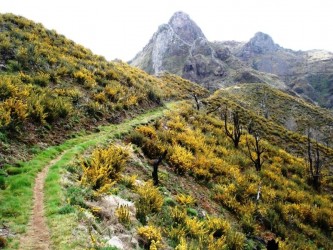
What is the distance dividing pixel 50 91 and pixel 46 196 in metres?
10.5

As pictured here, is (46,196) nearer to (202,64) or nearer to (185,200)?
(185,200)

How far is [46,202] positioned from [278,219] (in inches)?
492

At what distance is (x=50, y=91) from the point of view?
19.0 meters

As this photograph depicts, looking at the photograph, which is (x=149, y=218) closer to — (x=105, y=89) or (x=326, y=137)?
(x=105, y=89)

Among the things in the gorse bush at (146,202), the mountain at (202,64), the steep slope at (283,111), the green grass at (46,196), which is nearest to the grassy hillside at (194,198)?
the gorse bush at (146,202)

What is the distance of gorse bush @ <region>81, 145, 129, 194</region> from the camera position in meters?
11.6

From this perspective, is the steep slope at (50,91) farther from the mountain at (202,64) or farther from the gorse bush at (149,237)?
the mountain at (202,64)

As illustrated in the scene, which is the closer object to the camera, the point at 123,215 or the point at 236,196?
the point at 123,215

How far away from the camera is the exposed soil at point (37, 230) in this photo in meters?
7.55

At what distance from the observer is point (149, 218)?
11227mm

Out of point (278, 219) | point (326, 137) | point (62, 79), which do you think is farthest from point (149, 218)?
point (326, 137)

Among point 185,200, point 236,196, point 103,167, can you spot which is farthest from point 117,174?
point 236,196

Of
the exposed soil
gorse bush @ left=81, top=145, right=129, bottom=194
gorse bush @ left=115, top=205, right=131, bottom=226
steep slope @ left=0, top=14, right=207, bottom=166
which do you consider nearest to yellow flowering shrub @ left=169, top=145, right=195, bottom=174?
gorse bush @ left=81, top=145, right=129, bottom=194

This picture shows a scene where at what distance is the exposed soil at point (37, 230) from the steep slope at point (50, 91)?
2565 mm
